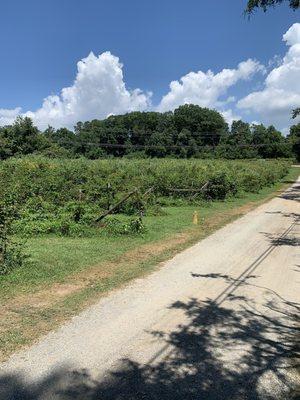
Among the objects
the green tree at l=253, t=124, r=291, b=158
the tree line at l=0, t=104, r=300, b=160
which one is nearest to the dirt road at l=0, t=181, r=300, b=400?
the tree line at l=0, t=104, r=300, b=160

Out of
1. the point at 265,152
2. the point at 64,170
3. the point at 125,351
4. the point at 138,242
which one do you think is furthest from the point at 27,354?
the point at 265,152

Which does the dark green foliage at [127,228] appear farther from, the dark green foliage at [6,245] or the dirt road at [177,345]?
the dark green foliage at [6,245]

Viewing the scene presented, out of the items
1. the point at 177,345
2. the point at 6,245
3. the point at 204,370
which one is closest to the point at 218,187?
the point at 6,245

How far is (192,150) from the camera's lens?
347ft

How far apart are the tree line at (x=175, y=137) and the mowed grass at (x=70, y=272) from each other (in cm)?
7030

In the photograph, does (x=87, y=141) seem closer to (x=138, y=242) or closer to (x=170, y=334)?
(x=138, y=242)

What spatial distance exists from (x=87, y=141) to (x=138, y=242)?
292 ft

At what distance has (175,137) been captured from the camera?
372 ft

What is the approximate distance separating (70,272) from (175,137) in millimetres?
104789

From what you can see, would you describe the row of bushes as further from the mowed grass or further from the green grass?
the mowed grass

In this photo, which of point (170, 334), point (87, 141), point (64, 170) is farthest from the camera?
point (87, 141)

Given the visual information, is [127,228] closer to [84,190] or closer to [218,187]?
[84,190]

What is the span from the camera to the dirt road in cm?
528

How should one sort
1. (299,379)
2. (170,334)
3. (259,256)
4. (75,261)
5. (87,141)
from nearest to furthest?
(299,379), (170,334), (75,261), (259,256), (87,141)
